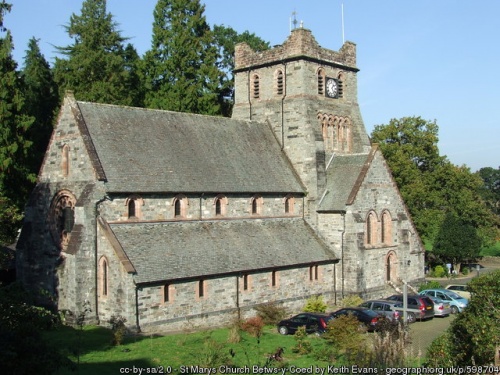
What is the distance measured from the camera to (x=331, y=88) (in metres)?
44.4

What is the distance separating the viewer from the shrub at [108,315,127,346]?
26719 mm

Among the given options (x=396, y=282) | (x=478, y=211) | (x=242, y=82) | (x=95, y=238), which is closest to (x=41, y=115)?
(x=242, y=82)

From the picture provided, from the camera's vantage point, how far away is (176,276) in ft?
102

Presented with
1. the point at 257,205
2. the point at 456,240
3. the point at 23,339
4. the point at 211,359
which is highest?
the point at 257,205

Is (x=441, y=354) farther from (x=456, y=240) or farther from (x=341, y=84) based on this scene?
(x=456, y=240)

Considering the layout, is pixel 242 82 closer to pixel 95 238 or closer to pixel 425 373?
pixel 95 238

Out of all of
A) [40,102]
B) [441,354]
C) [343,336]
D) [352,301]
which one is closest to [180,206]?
[352,301]

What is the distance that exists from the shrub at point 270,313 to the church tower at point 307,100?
8.13 m

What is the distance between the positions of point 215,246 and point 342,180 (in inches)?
431

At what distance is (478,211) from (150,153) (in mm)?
35997

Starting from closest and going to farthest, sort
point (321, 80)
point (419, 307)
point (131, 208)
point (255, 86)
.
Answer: point (131, 208), point (419, 307), point (321, 80), point (255, 86)

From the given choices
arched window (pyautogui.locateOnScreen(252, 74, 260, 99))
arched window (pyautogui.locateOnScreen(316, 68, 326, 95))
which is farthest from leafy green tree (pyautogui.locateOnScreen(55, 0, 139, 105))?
arched window (pyautogui.locateOnScreen(316, 68, 326, 95))

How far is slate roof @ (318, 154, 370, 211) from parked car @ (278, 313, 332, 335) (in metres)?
10.3

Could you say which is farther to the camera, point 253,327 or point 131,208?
point 131,208
